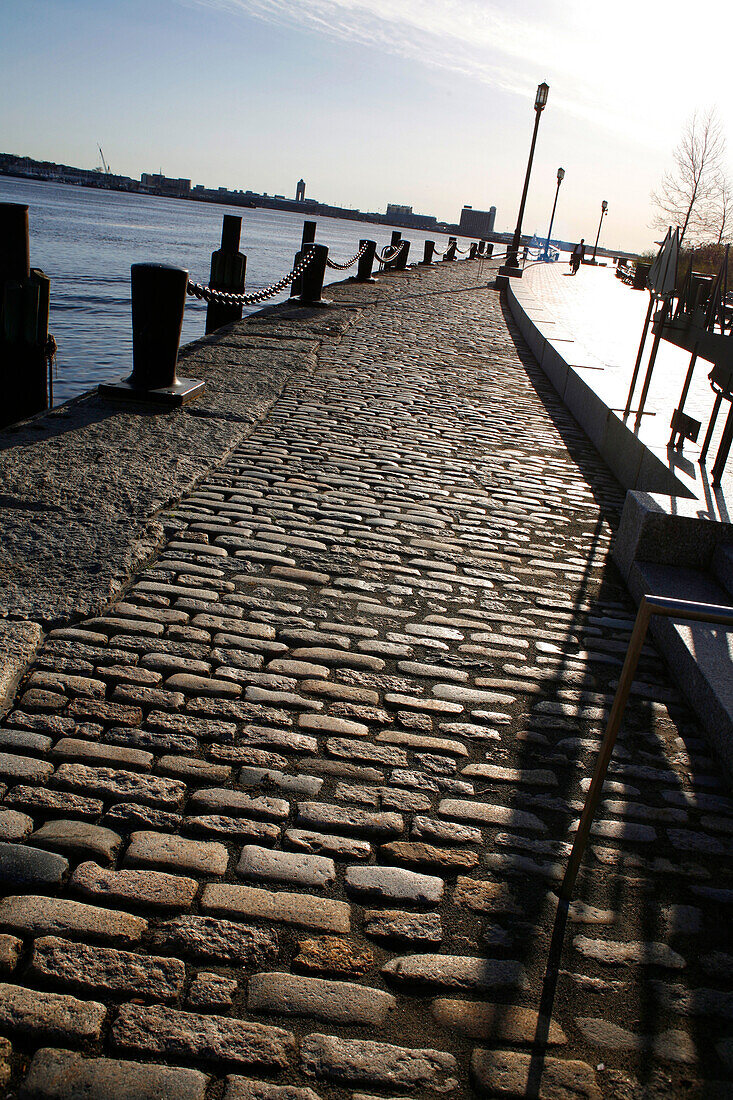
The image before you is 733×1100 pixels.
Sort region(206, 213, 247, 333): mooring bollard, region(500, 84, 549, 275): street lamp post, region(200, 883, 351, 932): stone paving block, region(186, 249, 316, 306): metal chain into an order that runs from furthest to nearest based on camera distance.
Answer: region(500, 84, 549, 275): street lamp post
region(206, 213, 247, 333): mooring bollard
region(186, 249, 316, 306): metal chain
region(200, 883, 351, 932): stone paving block

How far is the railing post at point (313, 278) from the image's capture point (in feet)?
46.0

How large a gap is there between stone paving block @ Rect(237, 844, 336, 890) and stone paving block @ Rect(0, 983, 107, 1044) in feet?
1.81

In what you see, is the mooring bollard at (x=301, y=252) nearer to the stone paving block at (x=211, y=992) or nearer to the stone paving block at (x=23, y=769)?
the stone paving block at (x=23, y=769)

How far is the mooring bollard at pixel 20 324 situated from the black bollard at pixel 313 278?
26.6 feet

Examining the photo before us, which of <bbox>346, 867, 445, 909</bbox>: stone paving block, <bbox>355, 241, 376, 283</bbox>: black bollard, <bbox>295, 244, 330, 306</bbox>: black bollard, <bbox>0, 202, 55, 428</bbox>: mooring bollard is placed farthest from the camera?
<bbox>355, 241, 376, 283</bbox>: black bollard

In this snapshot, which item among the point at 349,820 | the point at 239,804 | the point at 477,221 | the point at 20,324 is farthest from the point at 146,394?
the point at 477,221

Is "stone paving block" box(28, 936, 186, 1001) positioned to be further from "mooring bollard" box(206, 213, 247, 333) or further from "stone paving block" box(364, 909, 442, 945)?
"mooring bollard" box(206, 213, 247, 333)

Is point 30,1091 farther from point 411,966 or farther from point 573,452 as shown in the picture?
point 573,452

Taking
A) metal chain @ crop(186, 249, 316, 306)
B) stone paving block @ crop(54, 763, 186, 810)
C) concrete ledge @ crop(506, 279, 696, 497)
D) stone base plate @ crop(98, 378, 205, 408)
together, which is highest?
metal chain @ crop(186, 249, 316, 306)

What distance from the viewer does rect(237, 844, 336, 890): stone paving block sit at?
7.50 ft

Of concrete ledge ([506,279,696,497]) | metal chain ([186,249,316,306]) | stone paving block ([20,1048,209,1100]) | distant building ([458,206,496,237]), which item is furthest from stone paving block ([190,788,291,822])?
distant building ([458,206,496,237])

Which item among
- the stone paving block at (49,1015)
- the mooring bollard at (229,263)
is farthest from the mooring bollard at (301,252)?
the stone paving block at (49,1015)

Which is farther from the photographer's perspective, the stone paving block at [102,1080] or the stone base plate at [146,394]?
the stone base plate at [146,394]

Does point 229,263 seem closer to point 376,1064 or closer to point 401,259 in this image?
point 376,1064
